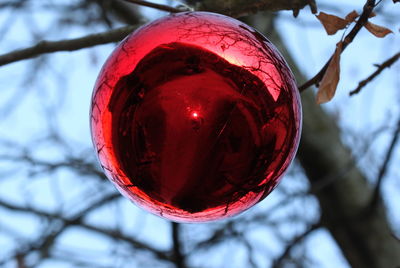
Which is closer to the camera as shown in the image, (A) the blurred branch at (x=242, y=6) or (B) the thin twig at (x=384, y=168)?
(A) the blurred branch at (x=242, y=6)

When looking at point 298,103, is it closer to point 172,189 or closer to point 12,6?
point 172,189

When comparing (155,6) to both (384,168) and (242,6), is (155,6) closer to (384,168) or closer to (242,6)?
(242,6)

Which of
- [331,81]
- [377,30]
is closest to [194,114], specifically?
[331,81]

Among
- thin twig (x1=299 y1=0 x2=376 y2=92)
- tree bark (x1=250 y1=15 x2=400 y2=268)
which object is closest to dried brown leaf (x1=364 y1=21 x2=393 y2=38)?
thin twig (x1=299 y1=0 x2=376 y2=92)

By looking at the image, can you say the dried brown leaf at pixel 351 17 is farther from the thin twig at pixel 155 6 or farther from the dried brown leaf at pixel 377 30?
the thin twig at pixel 155 6

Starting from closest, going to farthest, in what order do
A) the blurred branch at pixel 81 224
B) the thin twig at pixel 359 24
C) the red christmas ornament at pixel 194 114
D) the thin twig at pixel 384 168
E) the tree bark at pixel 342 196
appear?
the red christmas ornament at pixel 194 114 < the thin twig at pixel 359 24 < the thin twig at pixel 384 168 < the tree bark at pixel 342 196 < the blurred branch at pixel 81 224

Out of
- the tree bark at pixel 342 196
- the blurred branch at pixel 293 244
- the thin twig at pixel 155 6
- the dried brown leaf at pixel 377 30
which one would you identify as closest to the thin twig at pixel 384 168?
the tree bark at pixel 342 196

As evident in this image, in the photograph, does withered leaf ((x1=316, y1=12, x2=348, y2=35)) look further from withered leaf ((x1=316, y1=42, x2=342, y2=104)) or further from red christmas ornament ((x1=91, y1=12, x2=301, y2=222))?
red christmas ornament ((x1=91, y1=12, x2=301, y2=222))
